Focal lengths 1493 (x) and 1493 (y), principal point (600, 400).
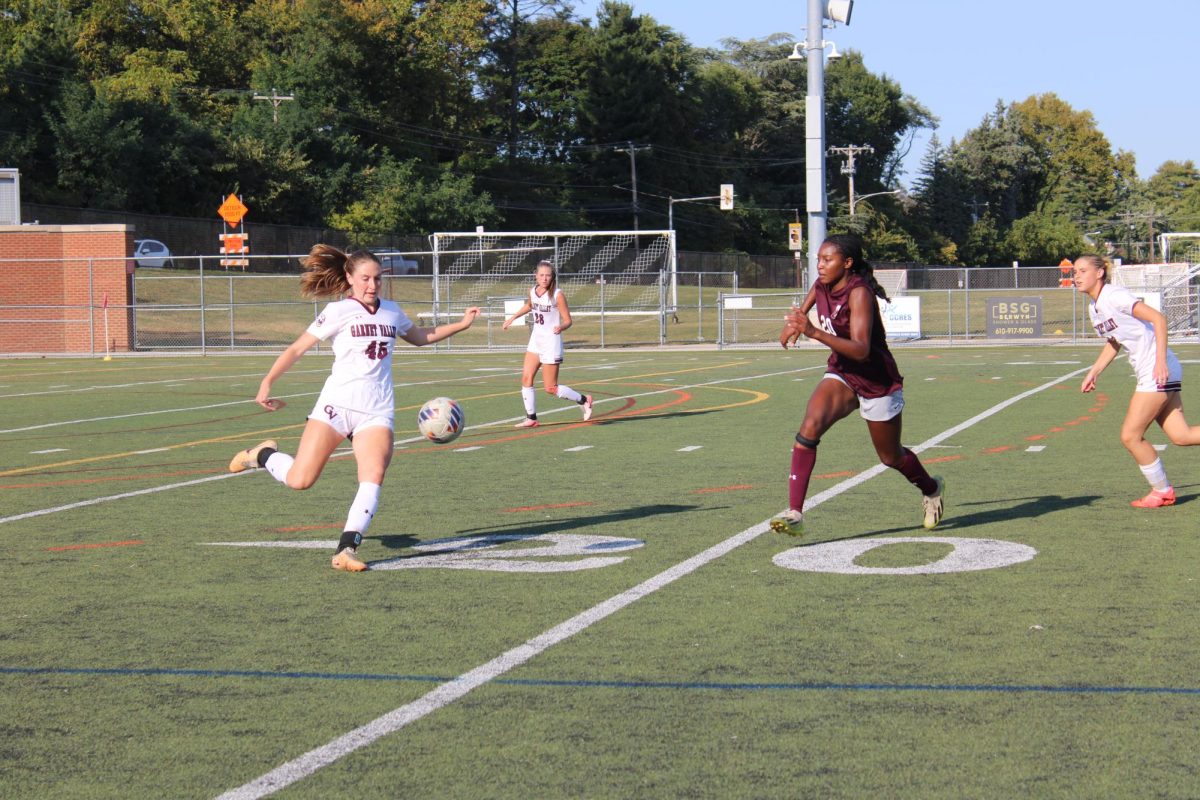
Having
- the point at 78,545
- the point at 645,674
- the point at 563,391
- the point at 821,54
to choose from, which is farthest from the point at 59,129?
the point at 645,674

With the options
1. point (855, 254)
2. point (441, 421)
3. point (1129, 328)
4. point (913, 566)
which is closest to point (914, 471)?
point (913, 566)

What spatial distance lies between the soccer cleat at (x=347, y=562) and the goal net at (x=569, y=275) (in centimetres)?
3148

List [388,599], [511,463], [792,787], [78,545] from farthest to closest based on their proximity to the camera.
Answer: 1. [511,463]
2. [78,545]
3. [388,599]
4. [792,787]

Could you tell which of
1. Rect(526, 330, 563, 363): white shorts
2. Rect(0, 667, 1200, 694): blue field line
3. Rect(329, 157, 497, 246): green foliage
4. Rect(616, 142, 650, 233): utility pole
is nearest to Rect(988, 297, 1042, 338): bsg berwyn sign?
Rect(526, 330, 563, 363): white shorts

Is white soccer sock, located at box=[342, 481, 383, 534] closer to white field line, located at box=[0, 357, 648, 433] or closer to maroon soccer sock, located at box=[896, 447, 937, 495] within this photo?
maroon soccer sock, located at box=[896, 447, 937, 495]

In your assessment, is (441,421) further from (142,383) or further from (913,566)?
(142,383)

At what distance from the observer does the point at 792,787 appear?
4.34 m

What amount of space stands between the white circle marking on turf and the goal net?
30631mm

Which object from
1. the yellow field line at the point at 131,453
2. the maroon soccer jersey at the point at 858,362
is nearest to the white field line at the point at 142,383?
the yellow field line at the point at 131,453

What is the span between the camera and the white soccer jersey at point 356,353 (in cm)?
813

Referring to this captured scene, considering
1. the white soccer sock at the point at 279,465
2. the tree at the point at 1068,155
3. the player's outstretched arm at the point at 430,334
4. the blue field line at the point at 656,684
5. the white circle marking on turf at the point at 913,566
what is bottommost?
the blue field line at the point at 656,684

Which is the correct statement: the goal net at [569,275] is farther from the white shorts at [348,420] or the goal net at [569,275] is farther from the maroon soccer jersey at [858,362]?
the white shorts at [348,420]

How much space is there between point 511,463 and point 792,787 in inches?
348

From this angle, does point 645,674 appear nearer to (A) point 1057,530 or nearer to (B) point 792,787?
(B) point 792,787
